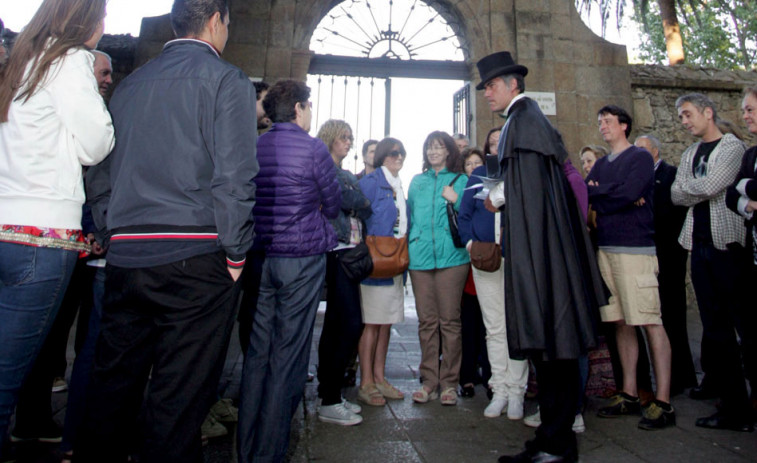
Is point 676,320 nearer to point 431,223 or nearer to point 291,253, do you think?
point 431,223

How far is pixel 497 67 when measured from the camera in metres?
3.07

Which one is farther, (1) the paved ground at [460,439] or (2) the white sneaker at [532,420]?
(2) the white sneaker at [532,420]

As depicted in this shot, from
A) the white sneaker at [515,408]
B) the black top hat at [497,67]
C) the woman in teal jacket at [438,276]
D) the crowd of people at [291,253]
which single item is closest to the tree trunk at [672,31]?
the crowd of people at [291,253]

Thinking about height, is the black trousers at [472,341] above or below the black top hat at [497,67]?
Result: below

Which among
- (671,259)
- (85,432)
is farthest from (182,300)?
(671,259)

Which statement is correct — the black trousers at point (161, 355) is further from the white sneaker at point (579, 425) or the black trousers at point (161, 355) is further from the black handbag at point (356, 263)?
the white sneaker at point (579, 425)

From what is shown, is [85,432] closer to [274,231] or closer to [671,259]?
[274,231]

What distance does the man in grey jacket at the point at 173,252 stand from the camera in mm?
1840

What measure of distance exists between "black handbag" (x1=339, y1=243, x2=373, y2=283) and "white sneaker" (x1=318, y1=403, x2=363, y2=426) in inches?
31.7

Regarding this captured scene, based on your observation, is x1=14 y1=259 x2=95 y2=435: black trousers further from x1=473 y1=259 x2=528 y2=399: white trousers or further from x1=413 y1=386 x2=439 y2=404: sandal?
x1=473 y1=259 x2=528 y2=399: white trousers

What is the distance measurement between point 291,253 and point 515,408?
1.90 meters

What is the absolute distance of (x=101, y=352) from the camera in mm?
1942

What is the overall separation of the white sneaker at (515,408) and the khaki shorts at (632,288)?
770 millimetres

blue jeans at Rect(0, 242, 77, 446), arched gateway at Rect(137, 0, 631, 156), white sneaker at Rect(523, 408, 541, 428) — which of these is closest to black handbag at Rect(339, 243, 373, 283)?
white sneaker at Rect(523, 408, 541, 428)
